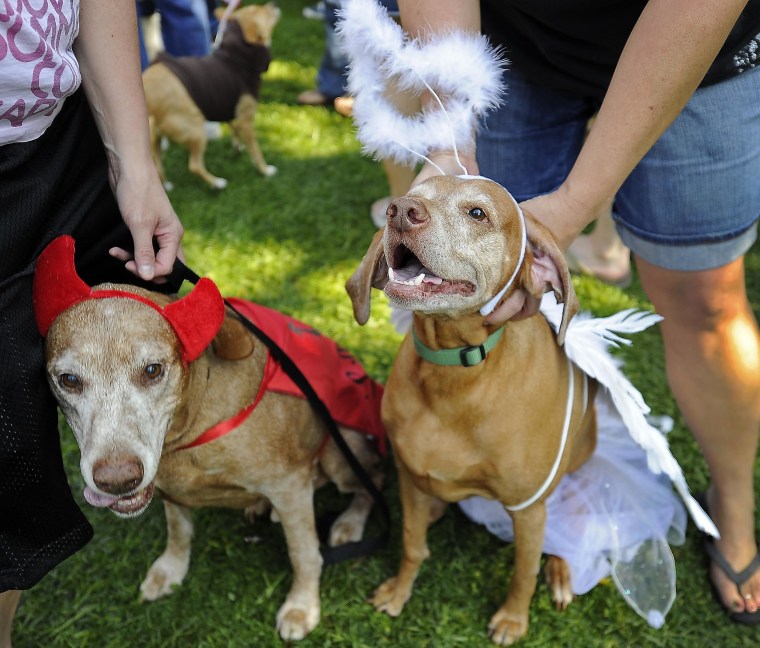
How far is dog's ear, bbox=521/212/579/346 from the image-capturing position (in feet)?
5.69

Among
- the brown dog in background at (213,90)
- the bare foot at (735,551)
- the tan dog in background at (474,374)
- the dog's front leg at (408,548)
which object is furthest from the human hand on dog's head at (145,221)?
the brown dog in background at (213,90)

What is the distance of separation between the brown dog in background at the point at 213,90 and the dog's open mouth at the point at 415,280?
3.63 metres

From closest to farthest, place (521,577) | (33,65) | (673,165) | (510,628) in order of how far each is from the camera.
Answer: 1. (33,65)
2. (673,165)
3. (521,577)
4. (510,628)

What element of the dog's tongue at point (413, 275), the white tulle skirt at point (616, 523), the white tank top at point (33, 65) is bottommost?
the white tulle skirt at point (616, 523)

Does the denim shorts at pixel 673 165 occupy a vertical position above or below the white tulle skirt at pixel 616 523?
above

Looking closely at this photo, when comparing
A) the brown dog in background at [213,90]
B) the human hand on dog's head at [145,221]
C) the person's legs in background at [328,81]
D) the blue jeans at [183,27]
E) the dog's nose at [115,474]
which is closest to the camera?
the dog's nose at [115,474]

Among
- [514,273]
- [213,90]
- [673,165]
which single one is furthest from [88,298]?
[213,90]

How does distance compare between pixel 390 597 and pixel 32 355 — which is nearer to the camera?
pixel 32 355

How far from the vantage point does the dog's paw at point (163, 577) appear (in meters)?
2.66

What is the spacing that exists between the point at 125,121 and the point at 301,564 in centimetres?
157

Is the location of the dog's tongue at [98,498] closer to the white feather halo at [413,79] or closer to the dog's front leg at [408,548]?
the dog's front leg at [408,548]

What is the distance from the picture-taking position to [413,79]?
1.92 m

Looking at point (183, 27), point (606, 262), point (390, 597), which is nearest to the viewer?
point (390, 597)

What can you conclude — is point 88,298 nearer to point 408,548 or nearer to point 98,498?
point 98,498
